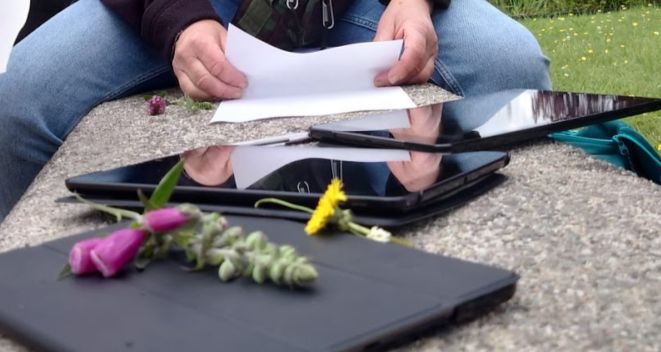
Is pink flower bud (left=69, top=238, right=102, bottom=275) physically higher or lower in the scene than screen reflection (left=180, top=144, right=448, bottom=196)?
→ higher

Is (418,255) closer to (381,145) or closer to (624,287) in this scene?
(624,287)

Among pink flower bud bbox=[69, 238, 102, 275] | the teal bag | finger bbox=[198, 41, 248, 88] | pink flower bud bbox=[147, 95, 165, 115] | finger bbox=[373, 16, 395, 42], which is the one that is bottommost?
pink flower bud bbox=[147, 95, 165, 115]

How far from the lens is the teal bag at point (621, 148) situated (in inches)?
49.1

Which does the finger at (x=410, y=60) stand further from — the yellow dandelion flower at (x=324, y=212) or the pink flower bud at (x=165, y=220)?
the pink flower bud at (x=165, y=220)

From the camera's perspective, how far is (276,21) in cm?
165

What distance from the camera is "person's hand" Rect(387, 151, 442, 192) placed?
2.96 ft

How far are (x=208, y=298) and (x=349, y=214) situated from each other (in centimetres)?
18

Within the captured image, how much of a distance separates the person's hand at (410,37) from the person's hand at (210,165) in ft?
1.56

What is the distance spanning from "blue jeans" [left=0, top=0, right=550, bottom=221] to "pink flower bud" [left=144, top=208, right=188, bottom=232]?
83 cm

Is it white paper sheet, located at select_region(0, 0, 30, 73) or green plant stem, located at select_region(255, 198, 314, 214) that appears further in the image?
white paper sheet, located at select_region(0, 0, 30, 73)

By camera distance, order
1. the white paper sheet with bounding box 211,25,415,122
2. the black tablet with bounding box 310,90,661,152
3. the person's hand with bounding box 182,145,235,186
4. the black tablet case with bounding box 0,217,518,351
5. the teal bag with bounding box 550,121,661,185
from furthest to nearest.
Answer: the white paper sheet with bounding box 211,25,415,122
the teal bag with bounding box 550,121,661,185
the black tablet with bounding box 310,90,661,152
the person's hand with bounding box 182,145,235,186
the black tablet case with bounding box 0,217,518,351

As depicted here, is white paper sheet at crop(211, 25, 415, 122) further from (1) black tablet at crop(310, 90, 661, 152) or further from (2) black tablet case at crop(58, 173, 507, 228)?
(2) black tablet case at crop(58, 173, 507, 228)

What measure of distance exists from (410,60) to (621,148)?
0.39m

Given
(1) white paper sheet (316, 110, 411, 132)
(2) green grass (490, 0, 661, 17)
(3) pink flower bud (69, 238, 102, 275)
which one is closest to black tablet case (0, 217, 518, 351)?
(3) pink flower bud (69, 238, 102, 275)
